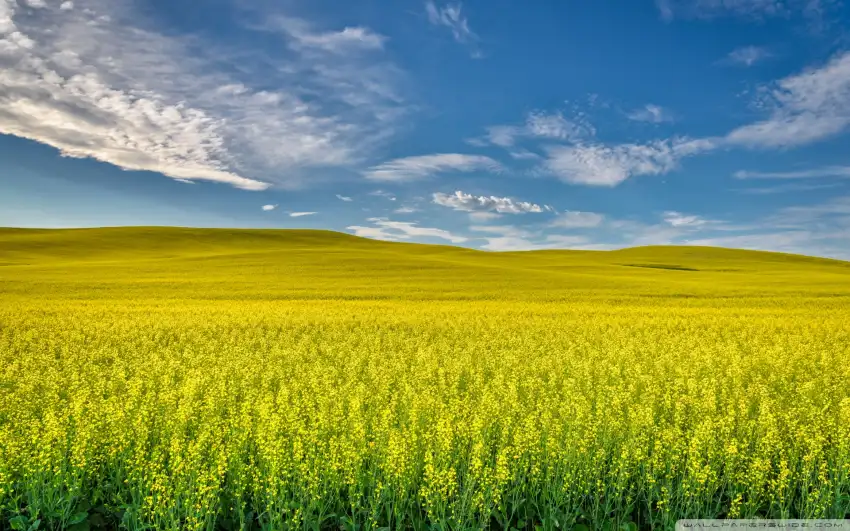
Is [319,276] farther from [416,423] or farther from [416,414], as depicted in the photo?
[416,423]

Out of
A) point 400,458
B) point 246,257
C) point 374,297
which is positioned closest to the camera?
point 400,458

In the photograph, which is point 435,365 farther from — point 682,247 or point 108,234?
point 682,247

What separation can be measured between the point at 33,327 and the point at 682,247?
107460 mm

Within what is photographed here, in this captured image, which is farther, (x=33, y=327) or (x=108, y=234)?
(x=108, y=234)

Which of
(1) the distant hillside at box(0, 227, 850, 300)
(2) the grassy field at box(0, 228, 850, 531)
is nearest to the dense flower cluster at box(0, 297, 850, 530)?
(2) the grassy field at box(0, 228, 850, 531)

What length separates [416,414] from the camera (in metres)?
8.08

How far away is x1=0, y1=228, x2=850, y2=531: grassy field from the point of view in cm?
617

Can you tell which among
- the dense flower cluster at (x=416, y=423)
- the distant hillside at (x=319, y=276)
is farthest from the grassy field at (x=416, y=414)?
the distant hillside at (x=319, y=276)

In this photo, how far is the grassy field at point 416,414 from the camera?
6172mm

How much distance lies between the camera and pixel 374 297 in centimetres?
3731

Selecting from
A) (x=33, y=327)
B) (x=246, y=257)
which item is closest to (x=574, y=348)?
(x=33, y=327)

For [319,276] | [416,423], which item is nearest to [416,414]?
[416,423]

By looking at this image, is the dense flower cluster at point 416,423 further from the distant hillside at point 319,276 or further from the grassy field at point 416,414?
the distant hillside at point 319,276

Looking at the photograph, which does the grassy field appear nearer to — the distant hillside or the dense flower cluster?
the dense flower cluster
